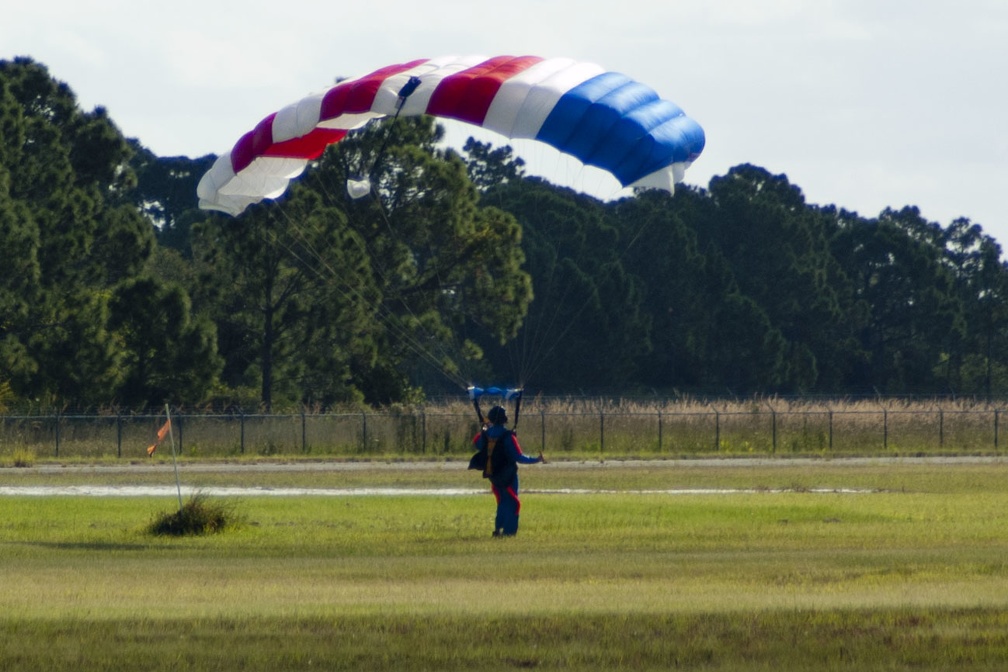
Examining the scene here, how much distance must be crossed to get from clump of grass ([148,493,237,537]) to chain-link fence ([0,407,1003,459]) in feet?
86.1

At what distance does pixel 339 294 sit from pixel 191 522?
34699 mm

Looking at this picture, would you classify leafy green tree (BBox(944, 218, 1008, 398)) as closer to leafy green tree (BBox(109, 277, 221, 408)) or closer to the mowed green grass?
leafy green tree (BBox(109, 277, 221, 408))

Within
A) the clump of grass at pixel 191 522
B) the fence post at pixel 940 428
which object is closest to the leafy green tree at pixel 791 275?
the fence post at pixel 940 428

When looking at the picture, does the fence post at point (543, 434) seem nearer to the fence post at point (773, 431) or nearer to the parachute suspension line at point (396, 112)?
the fence post at point (773, 431)

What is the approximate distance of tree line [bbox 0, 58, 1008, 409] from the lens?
50938mm

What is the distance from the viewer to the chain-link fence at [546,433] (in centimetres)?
4772

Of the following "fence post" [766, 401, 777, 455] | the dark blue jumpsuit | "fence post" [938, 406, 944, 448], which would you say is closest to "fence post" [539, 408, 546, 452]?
"fence post" [766, 401, 777, 455]

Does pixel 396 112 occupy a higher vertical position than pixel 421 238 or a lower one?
lower

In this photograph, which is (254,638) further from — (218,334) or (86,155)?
(86,155)

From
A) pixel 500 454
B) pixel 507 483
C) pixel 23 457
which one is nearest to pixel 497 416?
pixel 500 454

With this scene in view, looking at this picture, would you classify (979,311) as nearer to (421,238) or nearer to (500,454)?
(421,238)

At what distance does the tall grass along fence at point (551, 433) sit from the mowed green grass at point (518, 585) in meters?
19.4

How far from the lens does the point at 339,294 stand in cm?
5572

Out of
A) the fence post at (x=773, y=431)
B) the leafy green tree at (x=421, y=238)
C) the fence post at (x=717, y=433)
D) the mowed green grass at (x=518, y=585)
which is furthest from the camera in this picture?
the leafy green tree at (x=421, y=238)
